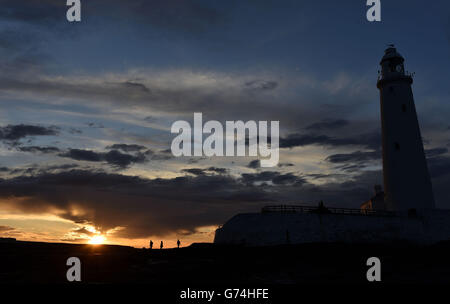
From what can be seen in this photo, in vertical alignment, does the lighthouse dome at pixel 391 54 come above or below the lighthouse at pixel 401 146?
above

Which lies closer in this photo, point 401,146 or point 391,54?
point 401,146

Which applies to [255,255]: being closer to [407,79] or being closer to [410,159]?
[410,159]

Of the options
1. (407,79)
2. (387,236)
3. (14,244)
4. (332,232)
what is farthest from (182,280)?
(407,79)

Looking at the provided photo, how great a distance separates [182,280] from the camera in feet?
75.6

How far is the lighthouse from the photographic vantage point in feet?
135

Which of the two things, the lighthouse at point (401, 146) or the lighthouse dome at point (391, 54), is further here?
the lighthouse dome at point (391, 54)

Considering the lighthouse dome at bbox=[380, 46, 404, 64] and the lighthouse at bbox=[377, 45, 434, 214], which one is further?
the lighthouse dome at bbox=[380, 46, 404, 64]

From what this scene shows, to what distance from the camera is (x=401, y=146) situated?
138 ft

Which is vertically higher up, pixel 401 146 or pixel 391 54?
pixel 391 54

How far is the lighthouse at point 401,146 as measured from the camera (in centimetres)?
4103

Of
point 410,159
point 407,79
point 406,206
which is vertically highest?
point 407,79
